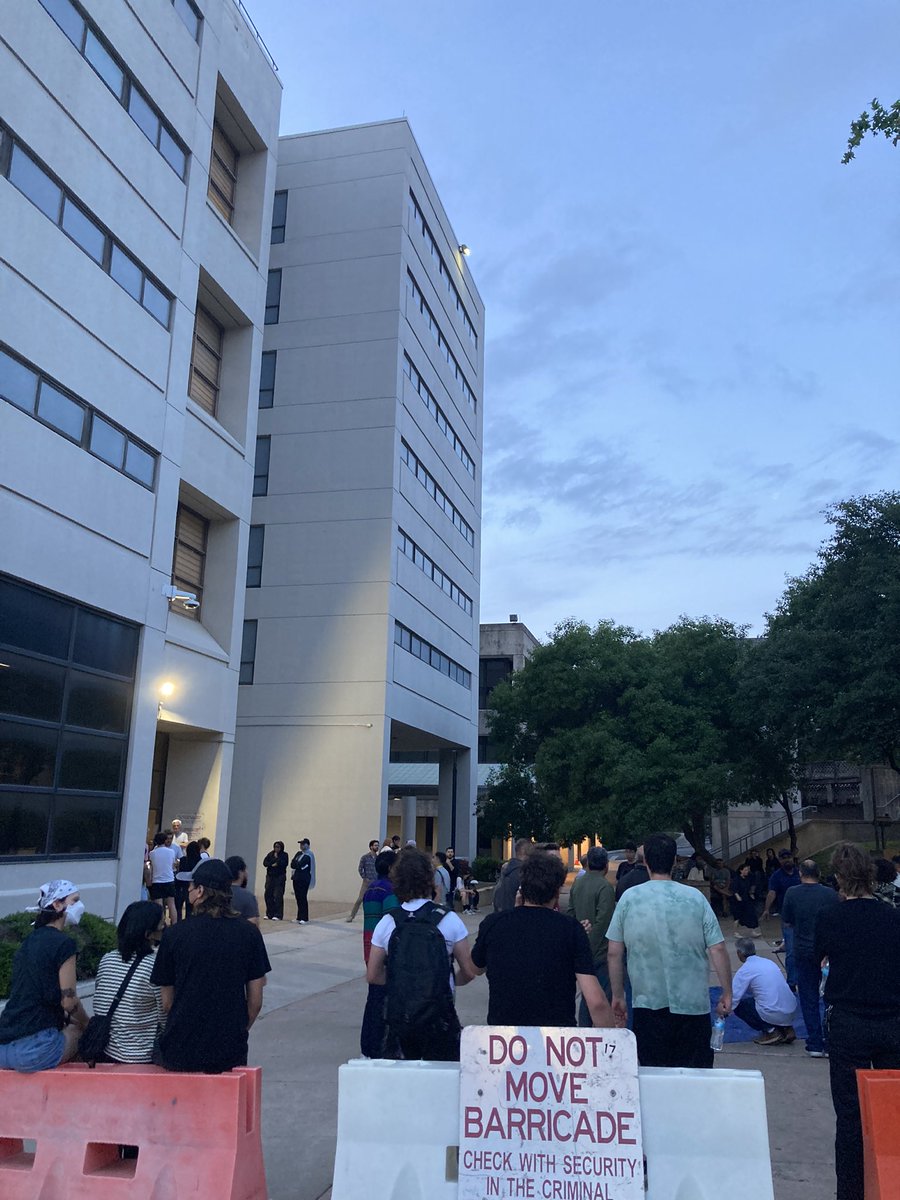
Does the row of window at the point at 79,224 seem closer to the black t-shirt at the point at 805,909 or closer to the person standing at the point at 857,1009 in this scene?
the black t-shirt at the point at 805,909

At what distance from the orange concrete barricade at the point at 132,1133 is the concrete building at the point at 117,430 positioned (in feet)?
30.1

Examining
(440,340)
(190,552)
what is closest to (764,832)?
(440,340)

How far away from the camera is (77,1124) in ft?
15.6

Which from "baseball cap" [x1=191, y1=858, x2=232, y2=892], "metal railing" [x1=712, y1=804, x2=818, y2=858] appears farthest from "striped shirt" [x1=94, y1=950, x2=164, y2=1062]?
"metal railing" [x1=712, y1=804, x2=818, y2=858]

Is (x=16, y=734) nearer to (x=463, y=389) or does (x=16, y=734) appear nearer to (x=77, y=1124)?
(x=77, y=1124)

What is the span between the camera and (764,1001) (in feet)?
31.2

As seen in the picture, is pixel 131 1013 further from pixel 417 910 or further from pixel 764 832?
pixel 764 832

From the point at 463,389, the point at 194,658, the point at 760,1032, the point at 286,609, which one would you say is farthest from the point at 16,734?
the point at 463,389

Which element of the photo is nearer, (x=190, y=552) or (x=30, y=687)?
(x=30, y=687)

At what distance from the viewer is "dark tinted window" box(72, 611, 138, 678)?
50.2 ft

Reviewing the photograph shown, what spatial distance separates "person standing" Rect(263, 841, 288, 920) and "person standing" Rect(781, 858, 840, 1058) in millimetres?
12710

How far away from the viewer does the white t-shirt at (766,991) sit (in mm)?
9438

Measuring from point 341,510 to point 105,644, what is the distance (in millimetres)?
13365

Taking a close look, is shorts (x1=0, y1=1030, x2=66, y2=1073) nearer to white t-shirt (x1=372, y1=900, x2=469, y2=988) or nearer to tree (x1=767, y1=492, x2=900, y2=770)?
white t-shirt (x1=372, y1=900, x2=469, y2=988)
